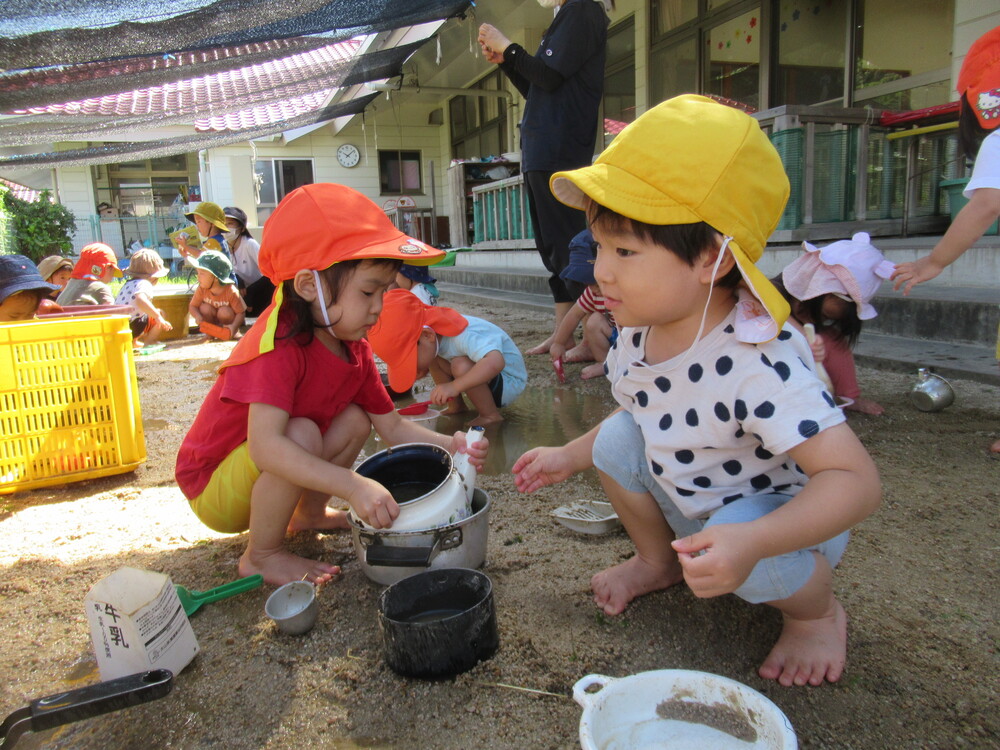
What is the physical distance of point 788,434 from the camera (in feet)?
3.83

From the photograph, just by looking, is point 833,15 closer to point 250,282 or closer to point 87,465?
point 250,282

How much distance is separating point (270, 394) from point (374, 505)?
0.39 metres

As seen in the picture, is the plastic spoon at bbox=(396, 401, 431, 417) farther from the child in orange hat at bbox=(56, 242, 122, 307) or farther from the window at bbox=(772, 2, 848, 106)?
the window at bbox=(772, 2, 848, 106)

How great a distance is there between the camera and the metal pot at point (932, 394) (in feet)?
9.04

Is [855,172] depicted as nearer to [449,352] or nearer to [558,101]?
[558,101]

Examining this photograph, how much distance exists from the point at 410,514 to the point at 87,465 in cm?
170

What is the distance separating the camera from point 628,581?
5.19ft

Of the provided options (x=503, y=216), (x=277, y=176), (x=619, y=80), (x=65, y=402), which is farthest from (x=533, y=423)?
(x=277, y=176)

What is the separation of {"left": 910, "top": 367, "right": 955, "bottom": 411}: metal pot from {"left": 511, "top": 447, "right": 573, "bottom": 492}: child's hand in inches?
76.5

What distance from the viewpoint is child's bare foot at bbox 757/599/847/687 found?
1276 millimetres

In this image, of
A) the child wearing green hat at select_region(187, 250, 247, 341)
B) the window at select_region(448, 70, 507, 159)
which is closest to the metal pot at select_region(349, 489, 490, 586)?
the child wearing green hat at select_region(187, 250, 247, 341)

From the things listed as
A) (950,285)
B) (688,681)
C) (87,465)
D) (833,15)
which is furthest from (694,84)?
(688,681)

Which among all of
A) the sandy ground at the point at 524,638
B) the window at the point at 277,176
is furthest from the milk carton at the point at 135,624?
the window at the point at 277,176

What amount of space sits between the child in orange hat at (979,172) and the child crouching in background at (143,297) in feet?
17.4
